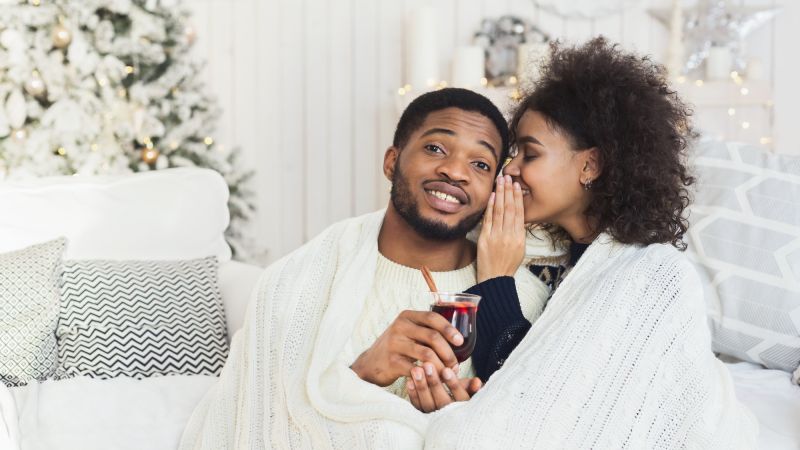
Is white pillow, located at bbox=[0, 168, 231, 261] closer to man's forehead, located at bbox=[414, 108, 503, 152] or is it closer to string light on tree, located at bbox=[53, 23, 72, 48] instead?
man's forehead, located at bbox=[414, 108, 503, 152]

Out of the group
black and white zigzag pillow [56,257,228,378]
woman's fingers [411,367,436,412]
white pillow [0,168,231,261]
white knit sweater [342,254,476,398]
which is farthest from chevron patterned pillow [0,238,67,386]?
woman's fingers [411,367,436,412]

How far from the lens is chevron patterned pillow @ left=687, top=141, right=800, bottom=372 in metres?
2.00

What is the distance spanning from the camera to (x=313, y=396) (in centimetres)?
159


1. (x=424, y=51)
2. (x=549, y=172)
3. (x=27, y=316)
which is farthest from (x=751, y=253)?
(x=424, y=51)

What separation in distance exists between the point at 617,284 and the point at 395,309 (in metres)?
0.48

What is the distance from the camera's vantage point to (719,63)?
3.59 meters

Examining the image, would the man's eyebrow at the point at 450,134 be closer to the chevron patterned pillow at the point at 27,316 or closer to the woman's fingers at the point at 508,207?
the woman's fingers at the point at 508,207

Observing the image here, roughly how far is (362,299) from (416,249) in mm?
182

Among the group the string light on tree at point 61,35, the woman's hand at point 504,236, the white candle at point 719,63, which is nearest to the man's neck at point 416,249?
the woman's hand at point 504,236

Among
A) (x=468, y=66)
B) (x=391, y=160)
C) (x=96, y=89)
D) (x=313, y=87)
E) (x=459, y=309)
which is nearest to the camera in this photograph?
(x=459, y=309)

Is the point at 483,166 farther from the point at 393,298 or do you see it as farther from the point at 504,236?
the point at 393,298

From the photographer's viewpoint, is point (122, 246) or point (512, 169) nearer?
point (512, 169)

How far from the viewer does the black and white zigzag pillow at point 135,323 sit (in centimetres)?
204

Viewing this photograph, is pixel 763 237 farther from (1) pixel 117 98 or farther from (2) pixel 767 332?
(1) pixel 117 98
